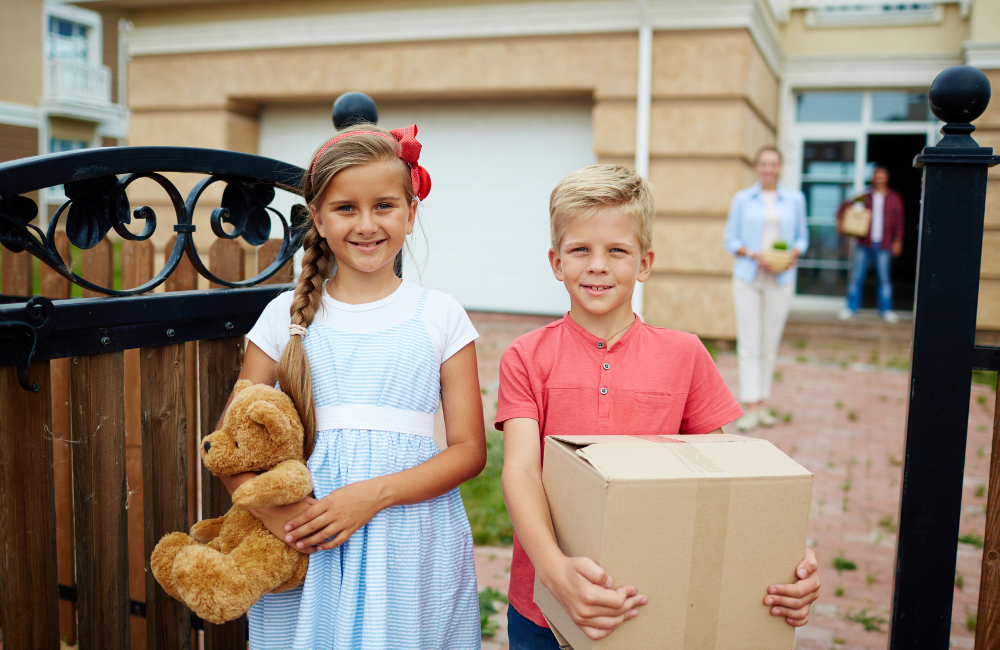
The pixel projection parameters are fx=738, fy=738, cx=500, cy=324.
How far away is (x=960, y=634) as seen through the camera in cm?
284

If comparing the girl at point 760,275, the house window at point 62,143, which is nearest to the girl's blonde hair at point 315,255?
the girl at point 760,275

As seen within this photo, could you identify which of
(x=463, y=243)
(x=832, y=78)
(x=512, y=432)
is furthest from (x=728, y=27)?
(x=512, y=432)

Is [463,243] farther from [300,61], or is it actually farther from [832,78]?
[832,78]

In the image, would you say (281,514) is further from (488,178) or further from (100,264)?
(488,178)

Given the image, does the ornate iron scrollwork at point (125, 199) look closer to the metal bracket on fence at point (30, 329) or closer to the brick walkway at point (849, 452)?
the metal bracket on fence at point (30, 329)

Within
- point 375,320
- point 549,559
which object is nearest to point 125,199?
point 375,320

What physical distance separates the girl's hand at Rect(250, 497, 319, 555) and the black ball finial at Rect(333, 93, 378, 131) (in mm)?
1110

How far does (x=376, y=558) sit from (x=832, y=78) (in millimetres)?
10312

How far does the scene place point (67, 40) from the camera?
830 inches

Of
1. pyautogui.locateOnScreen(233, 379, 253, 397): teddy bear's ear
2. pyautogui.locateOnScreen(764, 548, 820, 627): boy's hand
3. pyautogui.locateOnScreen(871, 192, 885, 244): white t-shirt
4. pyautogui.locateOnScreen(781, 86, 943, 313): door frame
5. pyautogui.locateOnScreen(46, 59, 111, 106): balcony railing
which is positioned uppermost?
pyautogui.locateOnScreen(46, 59, 111, 106): balcony railing

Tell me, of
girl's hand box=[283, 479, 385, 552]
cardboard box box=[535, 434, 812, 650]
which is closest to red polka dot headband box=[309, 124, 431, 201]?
girl's hand box=[283, 479, 385, 552]

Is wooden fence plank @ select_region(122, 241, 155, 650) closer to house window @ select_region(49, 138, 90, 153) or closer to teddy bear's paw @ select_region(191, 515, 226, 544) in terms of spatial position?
teddy bear's paw @ select_region(191, 515, 226, 544)

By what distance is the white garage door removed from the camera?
8727 millimetres

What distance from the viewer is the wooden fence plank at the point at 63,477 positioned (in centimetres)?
244
